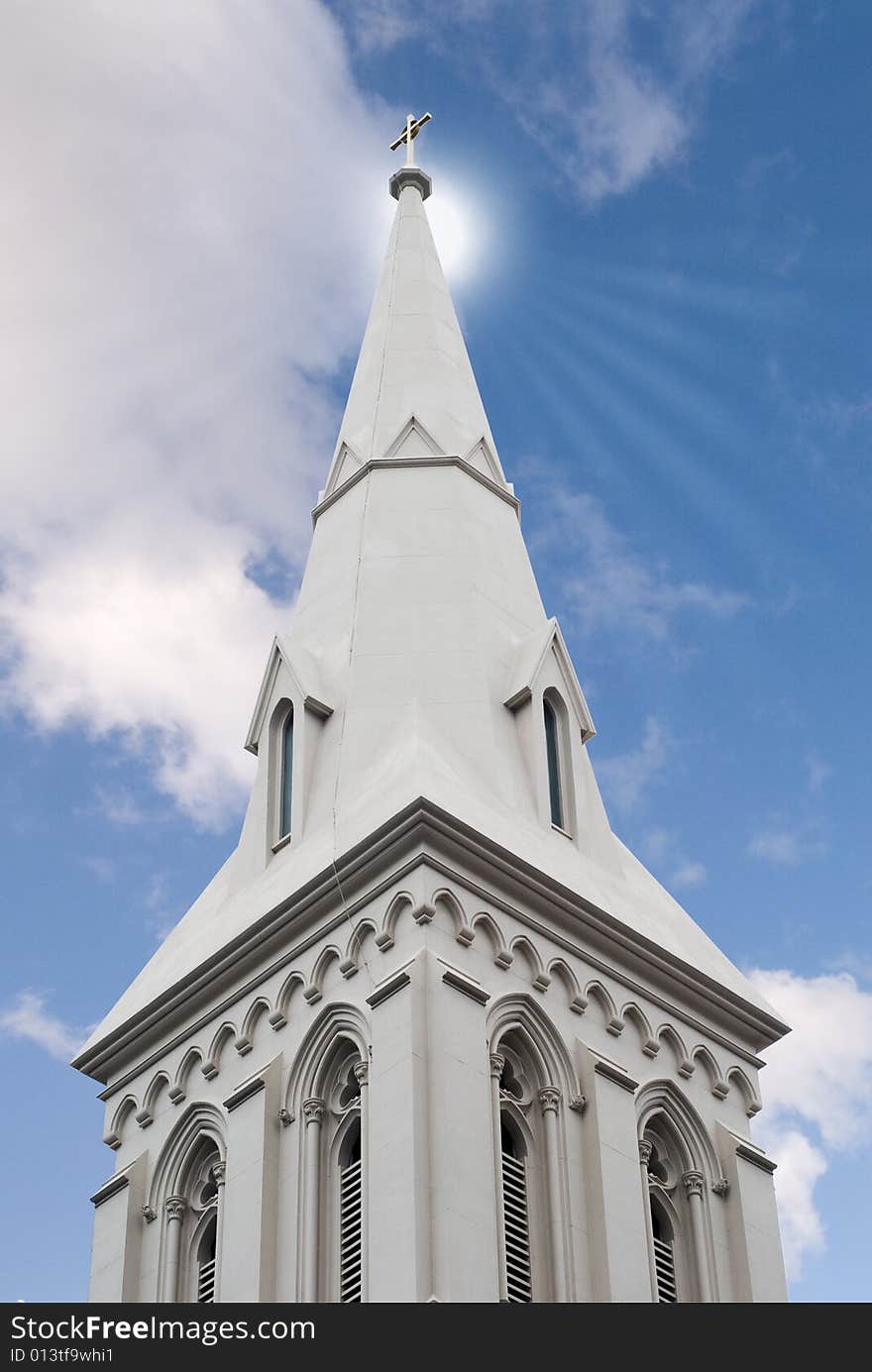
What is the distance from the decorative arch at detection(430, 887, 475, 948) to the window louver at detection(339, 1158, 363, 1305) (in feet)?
10.4

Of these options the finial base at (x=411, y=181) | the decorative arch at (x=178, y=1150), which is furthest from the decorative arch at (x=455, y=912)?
the finial base at (x=411, y=181)

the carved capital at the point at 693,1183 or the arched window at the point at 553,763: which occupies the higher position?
the arched window at the point at 553,763

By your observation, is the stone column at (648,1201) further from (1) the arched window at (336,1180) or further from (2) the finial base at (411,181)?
(2) the finial base at (411,181)

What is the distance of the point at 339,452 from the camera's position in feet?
142

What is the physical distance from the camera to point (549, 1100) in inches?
1308

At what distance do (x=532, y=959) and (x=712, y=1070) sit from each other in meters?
3.71

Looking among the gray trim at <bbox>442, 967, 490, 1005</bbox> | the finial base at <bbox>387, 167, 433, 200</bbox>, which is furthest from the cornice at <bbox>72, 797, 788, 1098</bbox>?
the finial base at <bbox>387, 167, 433, 200</bbox>

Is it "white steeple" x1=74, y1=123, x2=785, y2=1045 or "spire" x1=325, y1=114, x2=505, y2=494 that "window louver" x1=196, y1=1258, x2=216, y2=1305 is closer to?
"white steeple" x1=74, y1=123, x2=785, y2=1045

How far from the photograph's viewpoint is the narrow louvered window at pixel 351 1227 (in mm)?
31203

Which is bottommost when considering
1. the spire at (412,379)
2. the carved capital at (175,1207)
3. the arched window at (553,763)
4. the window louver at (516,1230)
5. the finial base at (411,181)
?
the window louver at (516,1230)

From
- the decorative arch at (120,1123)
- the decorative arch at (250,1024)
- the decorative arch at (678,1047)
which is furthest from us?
the decorative arch at (120,1123)

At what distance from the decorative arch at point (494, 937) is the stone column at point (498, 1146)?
1.29 meters

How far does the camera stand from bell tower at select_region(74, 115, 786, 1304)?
104 ft

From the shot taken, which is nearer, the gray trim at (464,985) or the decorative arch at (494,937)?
the gray trim at (464,985)
